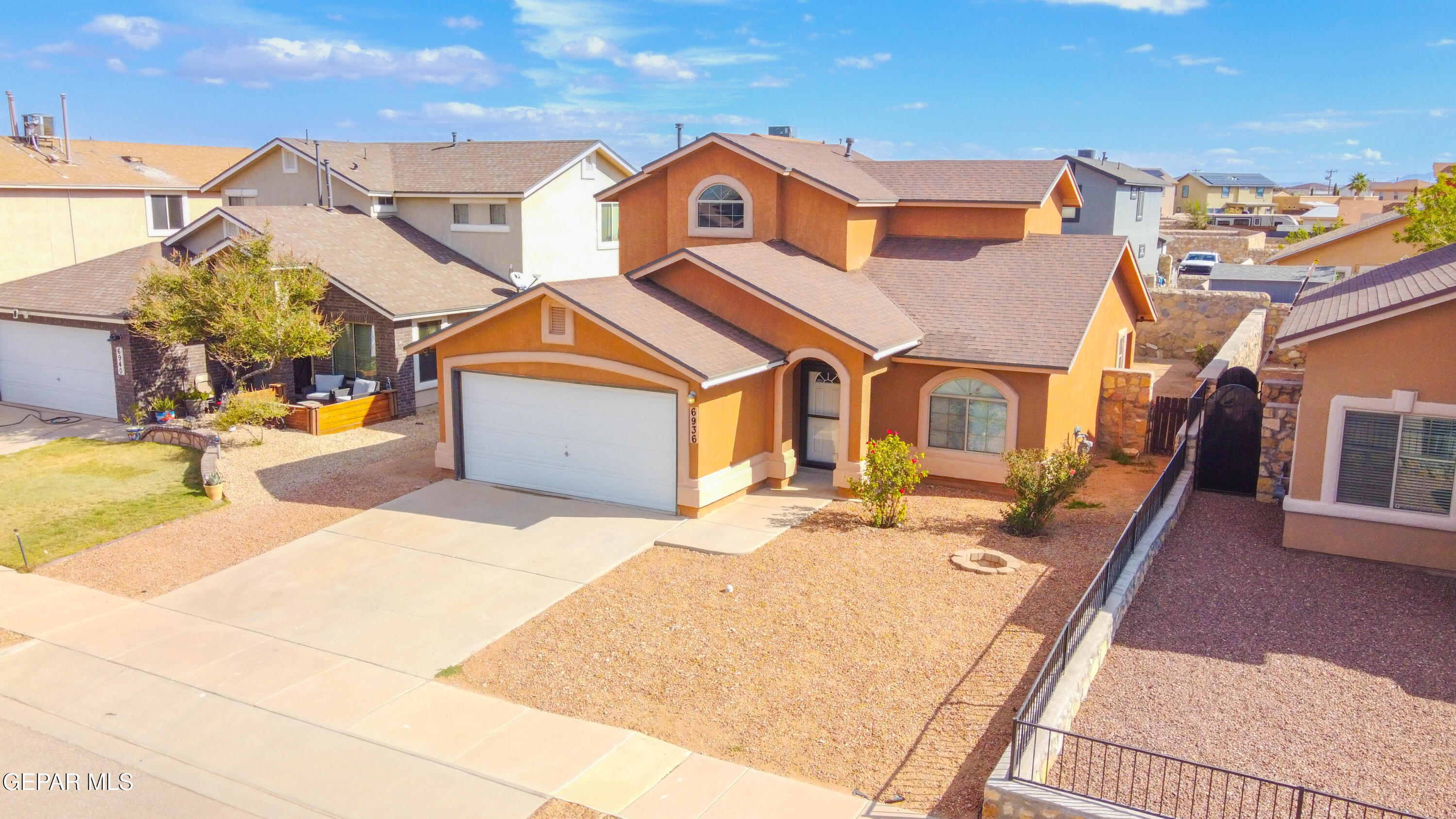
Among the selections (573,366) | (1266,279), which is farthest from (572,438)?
(1266,279)

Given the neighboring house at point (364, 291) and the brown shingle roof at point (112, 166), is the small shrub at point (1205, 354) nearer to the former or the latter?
the neighboring house at point (364, 291)

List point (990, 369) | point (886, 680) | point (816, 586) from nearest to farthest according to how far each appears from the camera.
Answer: point (886, 680) < point (816, 586) < point (990, 369)

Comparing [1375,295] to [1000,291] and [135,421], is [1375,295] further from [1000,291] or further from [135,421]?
[135,421]

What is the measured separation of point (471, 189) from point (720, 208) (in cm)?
1115

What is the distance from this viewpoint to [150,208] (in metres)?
34.6

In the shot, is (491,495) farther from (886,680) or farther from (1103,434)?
(1103,434)

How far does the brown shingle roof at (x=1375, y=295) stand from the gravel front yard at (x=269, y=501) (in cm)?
1547

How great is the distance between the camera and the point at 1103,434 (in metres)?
22.3

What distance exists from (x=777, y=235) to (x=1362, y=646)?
13.9 m

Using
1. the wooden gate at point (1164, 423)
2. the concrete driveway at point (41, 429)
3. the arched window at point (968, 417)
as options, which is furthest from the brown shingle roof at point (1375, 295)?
the concrete driveway at point (41, 429)

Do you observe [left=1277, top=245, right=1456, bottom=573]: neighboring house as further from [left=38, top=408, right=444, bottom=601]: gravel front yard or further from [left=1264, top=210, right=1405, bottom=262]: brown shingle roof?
[left=1264, top=210, right=1405, bottom=262]: brown shingle roof

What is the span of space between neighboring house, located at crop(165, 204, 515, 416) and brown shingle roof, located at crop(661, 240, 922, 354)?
9.06m

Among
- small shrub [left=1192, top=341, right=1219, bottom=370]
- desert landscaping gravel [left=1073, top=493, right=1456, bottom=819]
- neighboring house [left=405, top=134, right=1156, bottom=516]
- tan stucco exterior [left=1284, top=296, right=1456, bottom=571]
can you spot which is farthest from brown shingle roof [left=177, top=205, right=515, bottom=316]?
small shrub [left=1192, top=341, right=1219, bottom=370]

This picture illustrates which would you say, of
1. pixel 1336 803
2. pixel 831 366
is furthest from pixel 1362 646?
pixel 831 366
